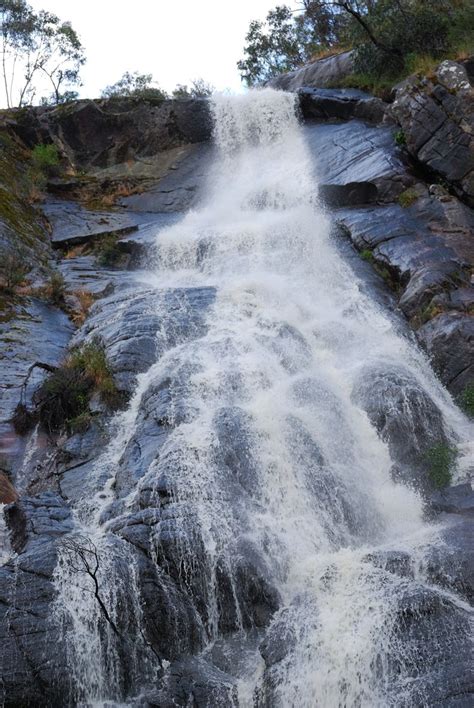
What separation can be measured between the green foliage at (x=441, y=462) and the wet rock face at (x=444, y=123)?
8.82 m

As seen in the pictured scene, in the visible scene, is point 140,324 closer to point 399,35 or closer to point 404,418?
point 404,418

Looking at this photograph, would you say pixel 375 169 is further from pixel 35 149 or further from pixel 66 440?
pixel 35 149

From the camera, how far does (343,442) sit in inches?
428

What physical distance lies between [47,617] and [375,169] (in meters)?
15.6

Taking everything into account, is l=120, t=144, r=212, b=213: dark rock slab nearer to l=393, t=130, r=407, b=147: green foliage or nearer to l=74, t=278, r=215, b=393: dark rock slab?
l=393, t=130, r=407, b=147: green foliage

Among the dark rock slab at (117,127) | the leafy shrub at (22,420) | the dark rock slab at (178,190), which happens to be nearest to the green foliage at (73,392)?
the leafy shrub at (22,420)

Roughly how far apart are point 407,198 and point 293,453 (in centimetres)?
997

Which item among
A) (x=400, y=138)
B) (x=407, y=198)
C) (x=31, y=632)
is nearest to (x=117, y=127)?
(x=400, y=138)

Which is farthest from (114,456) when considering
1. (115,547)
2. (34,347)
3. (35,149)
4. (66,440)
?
(35,149)

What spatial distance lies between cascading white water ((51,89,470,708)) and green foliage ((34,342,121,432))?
74 centimetres

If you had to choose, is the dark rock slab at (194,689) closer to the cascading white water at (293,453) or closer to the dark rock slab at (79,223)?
the cascading white water at (293,453)

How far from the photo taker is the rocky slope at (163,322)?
23.8 ft

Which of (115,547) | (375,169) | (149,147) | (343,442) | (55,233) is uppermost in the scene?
(149,147)

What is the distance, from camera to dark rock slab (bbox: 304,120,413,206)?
18109 mm
